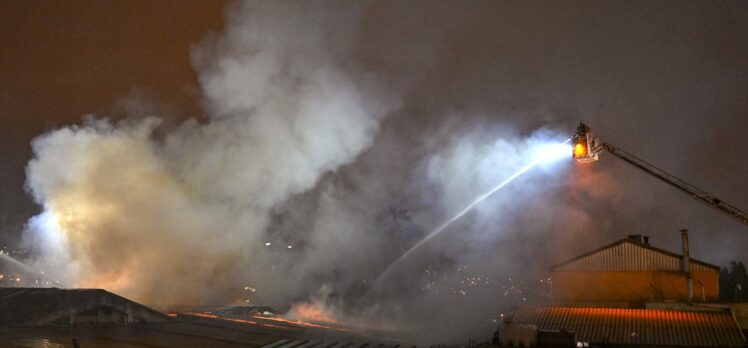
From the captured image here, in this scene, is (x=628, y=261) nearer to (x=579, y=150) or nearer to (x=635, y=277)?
(x=635, y=277)

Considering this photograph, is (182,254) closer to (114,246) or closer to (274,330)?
(114,246)

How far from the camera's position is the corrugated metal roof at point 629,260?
1257 inches

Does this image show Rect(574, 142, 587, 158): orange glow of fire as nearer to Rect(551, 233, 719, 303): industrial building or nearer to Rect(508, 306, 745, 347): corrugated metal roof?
Rect(508, 306, 745, 347): corrugated metal roof

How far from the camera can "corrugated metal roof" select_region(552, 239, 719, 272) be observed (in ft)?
105

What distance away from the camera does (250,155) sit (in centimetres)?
3547

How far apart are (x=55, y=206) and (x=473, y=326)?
90.6ft

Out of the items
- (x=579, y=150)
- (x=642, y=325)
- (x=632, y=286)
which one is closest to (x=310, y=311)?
(x=632, y=286)

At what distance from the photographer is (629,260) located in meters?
32.6

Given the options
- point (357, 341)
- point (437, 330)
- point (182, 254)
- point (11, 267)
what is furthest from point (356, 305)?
point (11, 267)

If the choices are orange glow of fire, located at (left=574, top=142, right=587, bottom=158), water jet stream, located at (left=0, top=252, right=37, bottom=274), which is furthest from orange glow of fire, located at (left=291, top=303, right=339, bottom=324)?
orange glow of fire, located at (left=574, top=142, right=587, bottom=158)

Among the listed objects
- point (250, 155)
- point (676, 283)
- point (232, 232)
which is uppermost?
point (250, 155)

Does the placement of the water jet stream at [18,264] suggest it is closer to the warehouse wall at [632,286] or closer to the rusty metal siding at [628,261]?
the warehouse wall at [632,286]

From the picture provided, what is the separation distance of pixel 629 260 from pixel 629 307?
9.28ft

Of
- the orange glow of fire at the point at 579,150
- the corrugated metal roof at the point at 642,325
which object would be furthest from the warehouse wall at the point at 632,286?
the orange glow of fire at the point at 579,150
